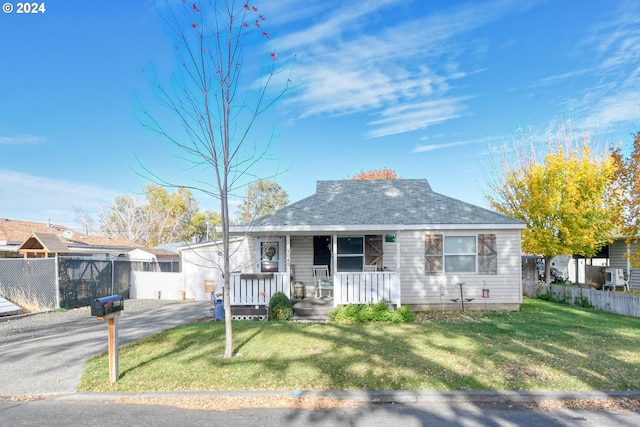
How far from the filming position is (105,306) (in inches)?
213

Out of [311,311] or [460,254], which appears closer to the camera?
[311,311]

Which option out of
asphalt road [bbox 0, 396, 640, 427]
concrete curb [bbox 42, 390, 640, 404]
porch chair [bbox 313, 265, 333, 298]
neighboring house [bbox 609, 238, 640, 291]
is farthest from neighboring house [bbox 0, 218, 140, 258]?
neighboring house [bbox 609, 238, 640, 291]

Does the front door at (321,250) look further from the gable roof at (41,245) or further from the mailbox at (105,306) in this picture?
the gable roof at (41,245)

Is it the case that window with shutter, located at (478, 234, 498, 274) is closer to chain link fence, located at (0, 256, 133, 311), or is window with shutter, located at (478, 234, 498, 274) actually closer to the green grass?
the green grass

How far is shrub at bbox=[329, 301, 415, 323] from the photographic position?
1032cm

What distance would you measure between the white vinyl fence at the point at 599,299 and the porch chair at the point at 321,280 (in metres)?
9.06

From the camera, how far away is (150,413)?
4.73m

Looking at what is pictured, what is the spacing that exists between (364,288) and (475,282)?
3.87 m

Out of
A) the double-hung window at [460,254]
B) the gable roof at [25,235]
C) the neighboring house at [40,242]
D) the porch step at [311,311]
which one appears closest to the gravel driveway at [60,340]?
the porch step at [311,311]

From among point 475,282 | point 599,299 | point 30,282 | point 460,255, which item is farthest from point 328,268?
point 30,282

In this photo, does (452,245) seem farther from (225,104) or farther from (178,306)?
(178,306)

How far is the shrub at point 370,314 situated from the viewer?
10320 millimetres

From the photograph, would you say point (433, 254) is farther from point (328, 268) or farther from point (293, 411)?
point (293, 411)

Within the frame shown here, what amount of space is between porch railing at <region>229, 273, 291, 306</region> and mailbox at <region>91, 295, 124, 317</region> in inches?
219
